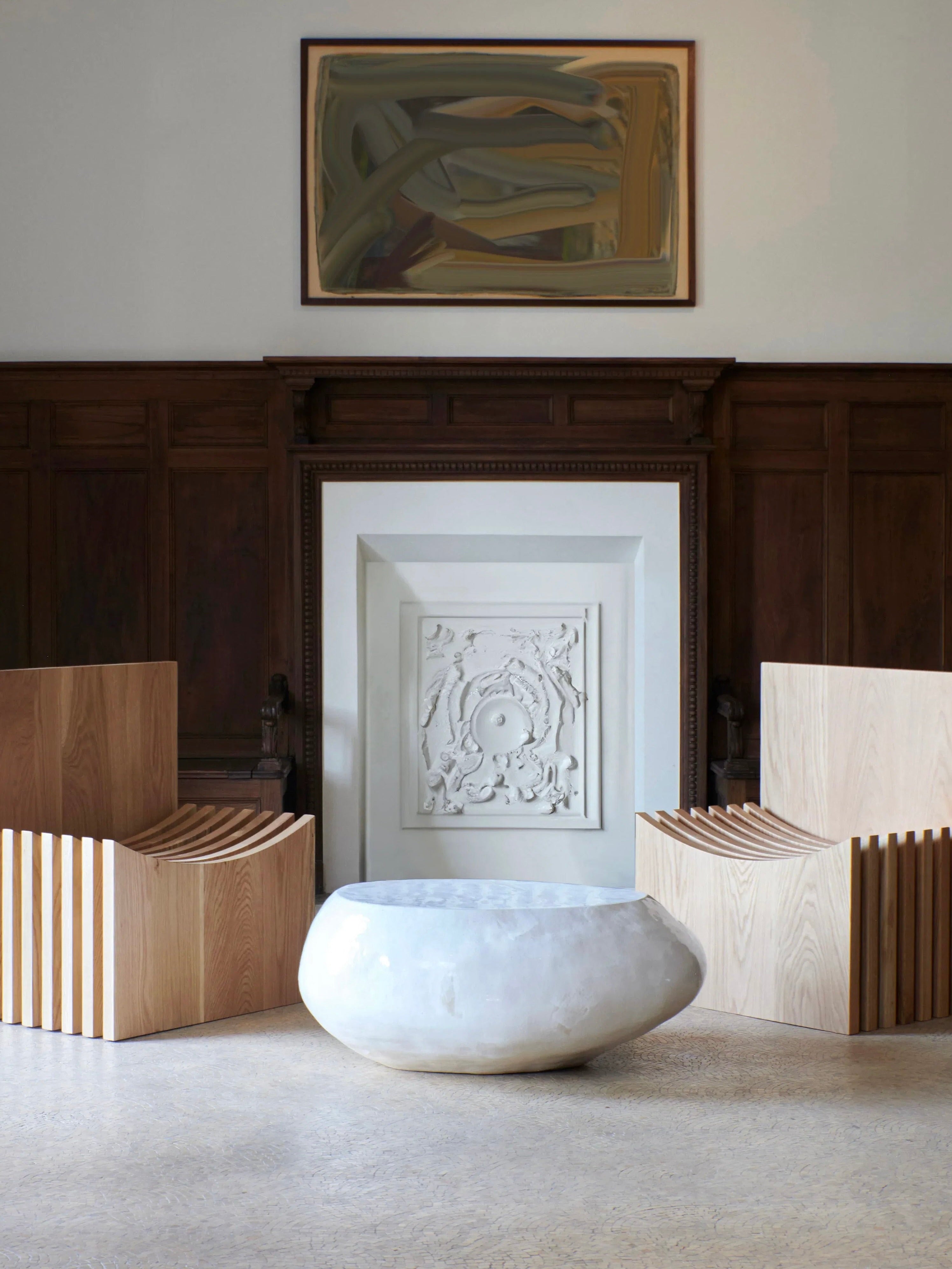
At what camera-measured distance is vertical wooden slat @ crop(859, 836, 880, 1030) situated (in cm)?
285

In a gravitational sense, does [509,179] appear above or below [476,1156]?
above

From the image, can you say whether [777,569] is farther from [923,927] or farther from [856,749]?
[923,927]

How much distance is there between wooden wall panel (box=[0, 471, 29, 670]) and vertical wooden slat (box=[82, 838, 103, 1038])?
2.70 meters

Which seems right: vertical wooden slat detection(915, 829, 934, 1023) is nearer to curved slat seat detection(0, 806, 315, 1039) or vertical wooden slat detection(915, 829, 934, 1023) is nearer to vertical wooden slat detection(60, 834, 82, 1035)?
curved slat seat detection(0, 806, 315, 1039)

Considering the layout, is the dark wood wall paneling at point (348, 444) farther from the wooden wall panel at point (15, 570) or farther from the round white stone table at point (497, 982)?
the round white stone table at point (497, 982)

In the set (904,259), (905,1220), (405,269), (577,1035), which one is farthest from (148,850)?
(904,259)

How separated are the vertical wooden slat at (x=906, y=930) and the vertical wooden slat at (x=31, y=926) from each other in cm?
201

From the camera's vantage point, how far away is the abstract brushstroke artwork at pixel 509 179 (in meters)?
5.23

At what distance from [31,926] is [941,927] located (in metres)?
2.16

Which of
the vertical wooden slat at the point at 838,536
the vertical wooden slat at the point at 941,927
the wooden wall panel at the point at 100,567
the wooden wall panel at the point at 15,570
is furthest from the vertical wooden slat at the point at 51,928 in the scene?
the vertical wooden slat at the point at 838,536

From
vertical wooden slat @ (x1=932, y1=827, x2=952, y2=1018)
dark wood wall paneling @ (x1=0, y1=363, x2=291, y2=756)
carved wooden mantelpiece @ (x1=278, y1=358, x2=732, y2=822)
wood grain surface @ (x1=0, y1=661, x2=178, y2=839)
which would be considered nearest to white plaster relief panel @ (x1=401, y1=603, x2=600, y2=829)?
carved wooden mantelpiece @ (x1=278, y1=358, x2=732, y2=822)

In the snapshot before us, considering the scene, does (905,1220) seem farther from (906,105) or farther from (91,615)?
(906,105)

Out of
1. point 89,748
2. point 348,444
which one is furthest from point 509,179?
point 89,748

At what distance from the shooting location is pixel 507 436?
17.2ft
